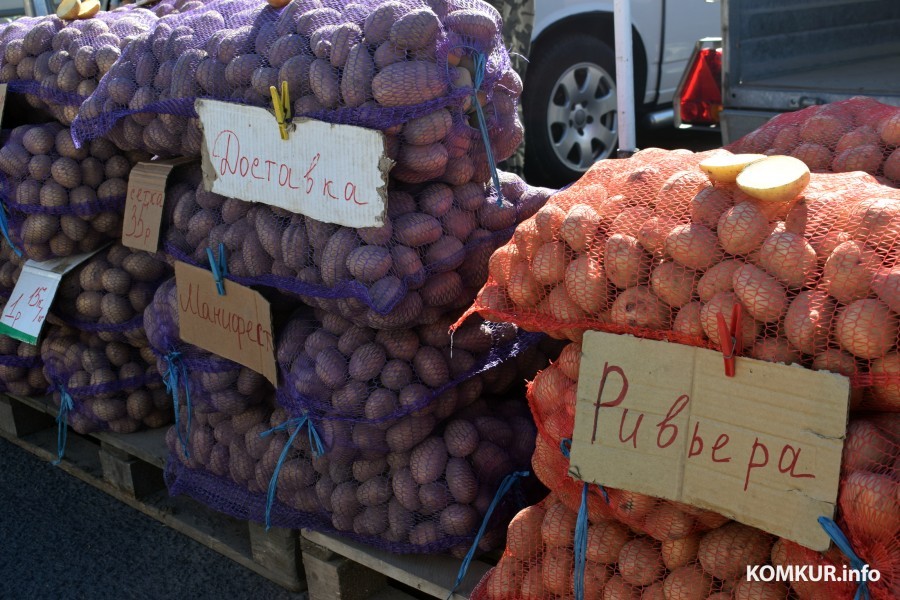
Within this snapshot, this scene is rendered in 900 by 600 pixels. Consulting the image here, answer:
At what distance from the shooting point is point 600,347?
64.0 inches

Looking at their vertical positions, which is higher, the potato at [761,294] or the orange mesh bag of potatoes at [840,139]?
the orange mesh bag of potatoes at [840,139]

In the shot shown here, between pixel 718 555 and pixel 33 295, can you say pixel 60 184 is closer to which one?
pixel 33 295

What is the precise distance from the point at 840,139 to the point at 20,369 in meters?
2.82

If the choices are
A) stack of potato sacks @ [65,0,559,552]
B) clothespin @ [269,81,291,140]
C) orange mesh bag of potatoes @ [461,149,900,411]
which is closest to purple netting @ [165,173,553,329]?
stack of potato sacks @ [65,0,559,552]

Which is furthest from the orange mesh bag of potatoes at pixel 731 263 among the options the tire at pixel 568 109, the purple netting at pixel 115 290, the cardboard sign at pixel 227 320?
the tire at pixel 568 109

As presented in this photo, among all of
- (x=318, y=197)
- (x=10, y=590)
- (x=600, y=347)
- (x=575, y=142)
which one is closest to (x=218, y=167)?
(x=318, y=197)

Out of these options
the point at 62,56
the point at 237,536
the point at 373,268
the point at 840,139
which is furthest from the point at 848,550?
the point at 62,56

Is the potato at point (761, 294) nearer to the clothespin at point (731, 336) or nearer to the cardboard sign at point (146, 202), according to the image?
the clothespin at point (731, 336)

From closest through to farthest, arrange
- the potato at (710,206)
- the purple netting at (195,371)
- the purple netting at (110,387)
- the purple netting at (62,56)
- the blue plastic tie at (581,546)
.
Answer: the potato at (710,206), the blue plastic tie at (581,546), the purple netting at (195,371), the purple netting at (62,56), the purple netting at (110,387)

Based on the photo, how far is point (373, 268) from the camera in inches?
79.7

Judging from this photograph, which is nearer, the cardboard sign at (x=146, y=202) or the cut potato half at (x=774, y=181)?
the cut potato half at (x=774, y=181)

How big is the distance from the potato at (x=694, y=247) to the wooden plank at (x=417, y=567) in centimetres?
99

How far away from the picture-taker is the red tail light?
12.6 feet

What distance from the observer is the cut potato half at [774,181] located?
147 centimetres
